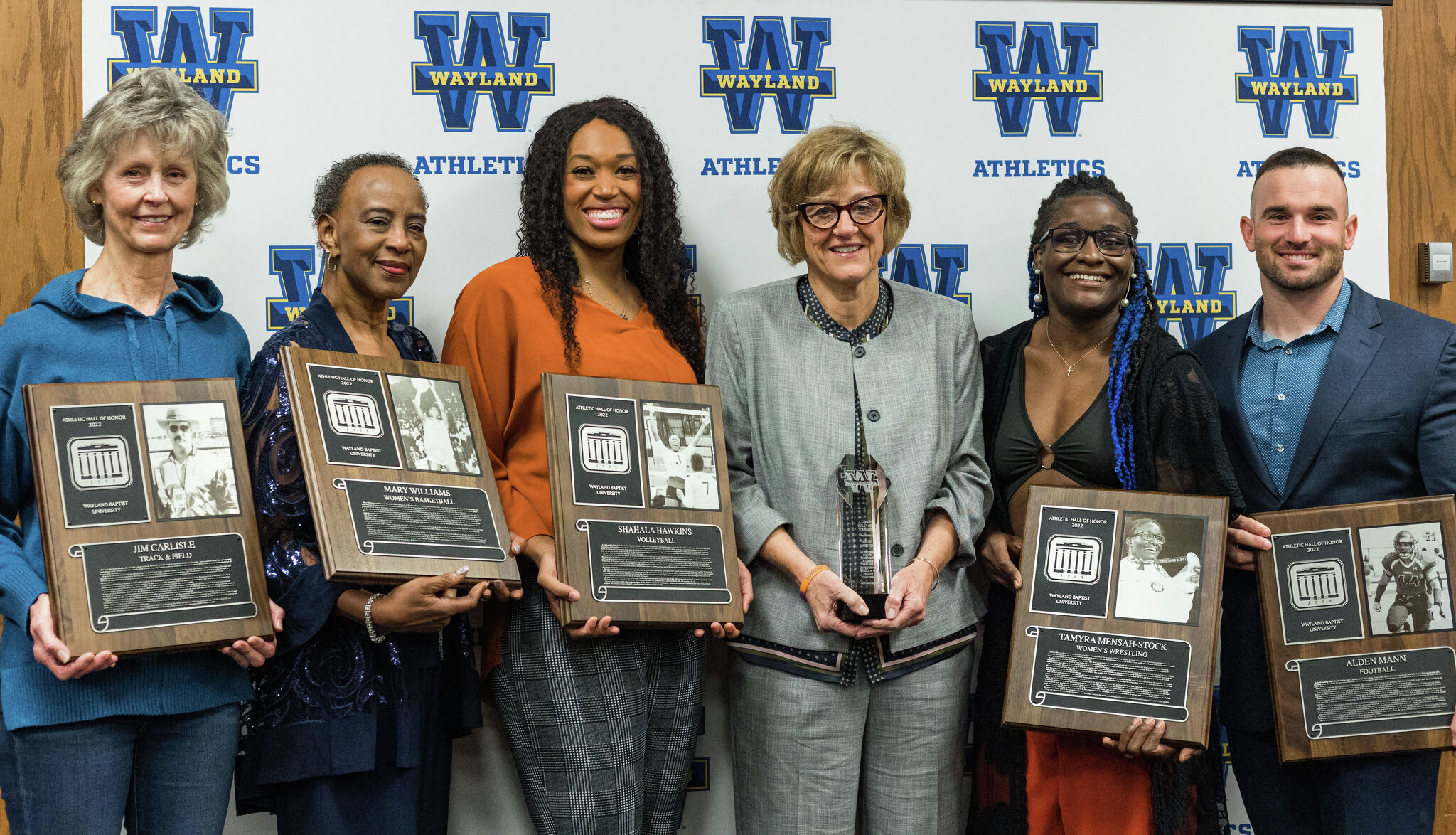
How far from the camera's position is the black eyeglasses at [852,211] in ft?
7.36

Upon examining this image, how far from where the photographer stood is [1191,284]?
10.0 feet

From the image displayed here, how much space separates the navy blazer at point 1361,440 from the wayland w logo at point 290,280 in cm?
230

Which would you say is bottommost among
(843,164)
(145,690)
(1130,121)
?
(145,690)

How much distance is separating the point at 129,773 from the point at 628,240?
157cm

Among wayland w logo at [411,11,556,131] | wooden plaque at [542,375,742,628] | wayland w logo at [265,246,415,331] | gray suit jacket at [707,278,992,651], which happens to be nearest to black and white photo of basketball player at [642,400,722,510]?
wooden plaque at [542,375,742,628]

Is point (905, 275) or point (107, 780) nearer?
point (107, 780)

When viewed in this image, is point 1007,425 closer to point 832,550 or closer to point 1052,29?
point 832,550

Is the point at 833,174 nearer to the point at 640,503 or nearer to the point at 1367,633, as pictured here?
the point at 640,503

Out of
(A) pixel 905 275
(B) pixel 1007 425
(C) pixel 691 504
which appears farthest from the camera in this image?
(A) pixel 905 275

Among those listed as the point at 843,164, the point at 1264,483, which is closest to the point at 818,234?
the point at 843,164

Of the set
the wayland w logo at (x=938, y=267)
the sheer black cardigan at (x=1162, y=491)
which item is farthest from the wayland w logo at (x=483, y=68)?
the sheer black cardigan at (x=1162, y=491)

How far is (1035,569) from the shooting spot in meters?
2.16

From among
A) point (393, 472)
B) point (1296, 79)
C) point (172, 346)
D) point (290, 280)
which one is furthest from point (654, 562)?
Result: point (1296, 79)

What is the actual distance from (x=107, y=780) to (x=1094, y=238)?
2353mm
